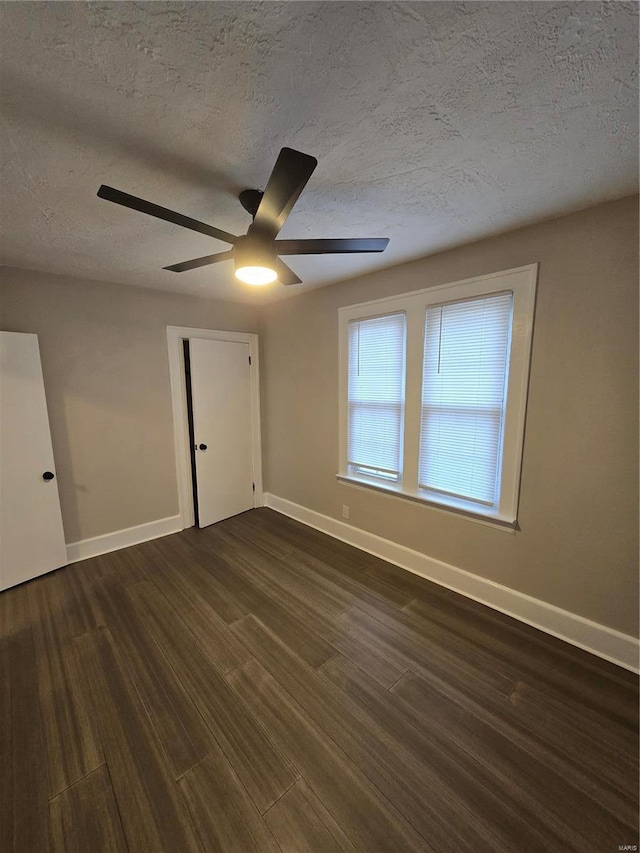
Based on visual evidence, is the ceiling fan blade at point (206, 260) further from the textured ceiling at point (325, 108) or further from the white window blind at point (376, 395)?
the white window blind at point (376, 395)

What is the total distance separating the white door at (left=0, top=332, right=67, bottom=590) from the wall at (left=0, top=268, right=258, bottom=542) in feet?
0.47

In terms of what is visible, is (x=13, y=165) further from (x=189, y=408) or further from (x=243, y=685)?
(x=243, y=685)

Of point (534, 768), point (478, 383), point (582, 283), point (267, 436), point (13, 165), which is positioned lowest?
point (534, 768)

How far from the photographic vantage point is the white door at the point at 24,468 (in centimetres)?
240

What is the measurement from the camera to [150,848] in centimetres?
108

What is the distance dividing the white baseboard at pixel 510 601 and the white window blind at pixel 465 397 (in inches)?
23.5

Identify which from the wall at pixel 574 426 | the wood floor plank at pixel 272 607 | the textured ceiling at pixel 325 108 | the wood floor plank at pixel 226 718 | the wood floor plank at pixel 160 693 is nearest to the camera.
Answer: the textured ceiling at pixel 325 108

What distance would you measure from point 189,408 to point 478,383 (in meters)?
2.82

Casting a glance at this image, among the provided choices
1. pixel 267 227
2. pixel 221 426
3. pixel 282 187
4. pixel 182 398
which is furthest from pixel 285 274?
pixel 221 426

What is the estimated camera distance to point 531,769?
1312 mm

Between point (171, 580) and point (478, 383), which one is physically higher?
point (478, 383)

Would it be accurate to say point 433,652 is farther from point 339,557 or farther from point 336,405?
point 336,405

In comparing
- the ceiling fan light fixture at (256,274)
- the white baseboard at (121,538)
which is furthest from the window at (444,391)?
the white baseboard at (121,538)

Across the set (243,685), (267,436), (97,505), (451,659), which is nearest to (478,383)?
(451,659)
